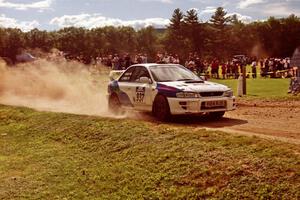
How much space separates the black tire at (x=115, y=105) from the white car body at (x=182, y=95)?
0.69 m

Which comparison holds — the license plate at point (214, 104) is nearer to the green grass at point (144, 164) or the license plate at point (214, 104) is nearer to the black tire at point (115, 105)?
the green grass at point (144, 164)

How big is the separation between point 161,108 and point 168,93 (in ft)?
1.52

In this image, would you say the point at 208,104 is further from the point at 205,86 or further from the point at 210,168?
the point at 210,168

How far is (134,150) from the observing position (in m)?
9.68

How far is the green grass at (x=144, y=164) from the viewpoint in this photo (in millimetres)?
6984

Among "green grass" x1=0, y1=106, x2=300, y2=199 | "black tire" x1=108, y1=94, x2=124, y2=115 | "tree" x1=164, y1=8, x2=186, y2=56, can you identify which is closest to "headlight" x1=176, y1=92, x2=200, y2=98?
"green grass" x1=0, y1=106, x2=300, y2=199

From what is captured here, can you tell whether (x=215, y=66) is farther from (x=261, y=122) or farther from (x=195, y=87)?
(x=195, y=87)

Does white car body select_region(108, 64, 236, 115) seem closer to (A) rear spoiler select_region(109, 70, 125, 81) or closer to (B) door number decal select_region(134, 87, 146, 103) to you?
(B) door number decal select_region(134, 87, 146, 103)

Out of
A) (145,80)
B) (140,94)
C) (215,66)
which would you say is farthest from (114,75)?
(215,66)

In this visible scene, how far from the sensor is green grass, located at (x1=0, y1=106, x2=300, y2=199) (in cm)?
698

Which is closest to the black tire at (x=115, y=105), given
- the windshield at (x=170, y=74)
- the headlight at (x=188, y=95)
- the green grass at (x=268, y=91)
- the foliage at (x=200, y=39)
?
the windshield at (x=170, y=74)

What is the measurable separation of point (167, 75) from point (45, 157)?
3.71m

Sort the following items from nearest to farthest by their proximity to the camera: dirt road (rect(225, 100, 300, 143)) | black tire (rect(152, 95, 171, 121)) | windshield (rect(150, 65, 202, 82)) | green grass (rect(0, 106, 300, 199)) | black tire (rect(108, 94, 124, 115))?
green grass (rect(0, 106, 300, 199))
dirt road (rect(225, 100, 300, 143))
black tire (rect(152, 95, 171, 121))
windshield (rect(150, 65, 202, 82))
black tire (rect(108, 94, 124, 115))

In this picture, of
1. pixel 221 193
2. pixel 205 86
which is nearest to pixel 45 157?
pixel 205 86
